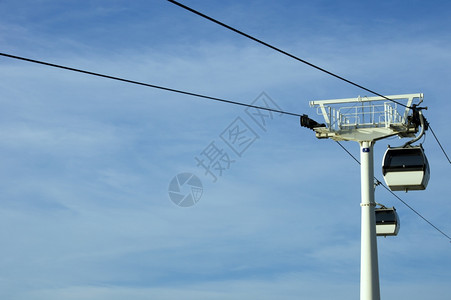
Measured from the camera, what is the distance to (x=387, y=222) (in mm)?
29703

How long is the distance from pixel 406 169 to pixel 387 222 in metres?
4.20

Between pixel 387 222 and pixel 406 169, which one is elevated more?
Result: pixel 406 169

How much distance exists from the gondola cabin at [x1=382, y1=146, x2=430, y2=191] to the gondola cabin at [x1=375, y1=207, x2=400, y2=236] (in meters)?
3.33

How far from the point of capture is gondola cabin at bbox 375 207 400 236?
2967 centimetres

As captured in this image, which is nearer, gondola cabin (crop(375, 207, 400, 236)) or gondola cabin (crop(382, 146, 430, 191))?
gondola cabin (crop(382, 146, 430, 191))

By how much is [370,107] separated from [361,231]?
4.87m

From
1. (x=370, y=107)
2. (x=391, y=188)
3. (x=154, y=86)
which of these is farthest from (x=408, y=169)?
(x=154, y=86)

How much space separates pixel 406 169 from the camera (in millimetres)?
26203

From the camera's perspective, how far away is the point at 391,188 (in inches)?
1045

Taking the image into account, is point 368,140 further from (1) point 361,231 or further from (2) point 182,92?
(2) point 182,92

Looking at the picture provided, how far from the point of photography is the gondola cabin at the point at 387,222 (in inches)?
1168

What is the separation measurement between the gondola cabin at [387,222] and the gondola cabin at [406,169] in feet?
10.9

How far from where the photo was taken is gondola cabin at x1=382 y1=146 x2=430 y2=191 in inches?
1026

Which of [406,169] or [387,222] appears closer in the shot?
[406,169]
